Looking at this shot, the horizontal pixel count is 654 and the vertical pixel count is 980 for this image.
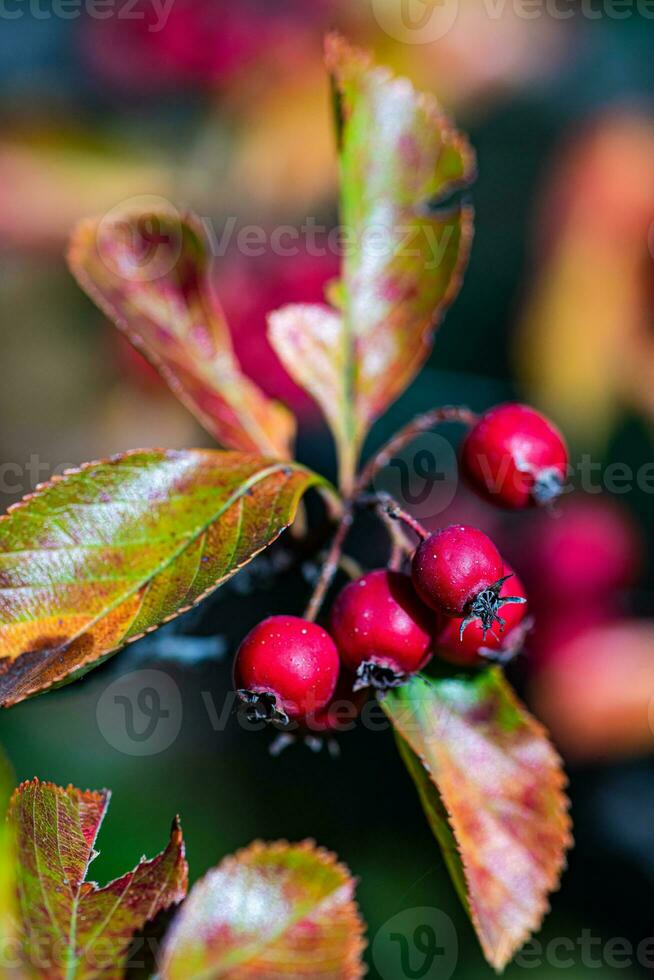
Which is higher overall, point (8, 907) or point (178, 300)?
point (178, 300)

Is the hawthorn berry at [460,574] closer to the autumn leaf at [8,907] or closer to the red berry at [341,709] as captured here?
the red berry at [341,709]

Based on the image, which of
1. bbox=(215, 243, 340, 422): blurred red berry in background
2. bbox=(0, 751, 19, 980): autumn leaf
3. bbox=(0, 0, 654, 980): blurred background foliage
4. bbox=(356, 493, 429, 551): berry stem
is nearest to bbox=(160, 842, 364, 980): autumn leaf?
bbox=(0, 751, 19, 980): autumn leaf

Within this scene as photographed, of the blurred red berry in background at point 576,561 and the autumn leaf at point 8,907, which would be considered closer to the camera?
the autumn leaf at point 8,907

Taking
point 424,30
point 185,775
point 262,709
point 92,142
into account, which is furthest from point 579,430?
point 262,709

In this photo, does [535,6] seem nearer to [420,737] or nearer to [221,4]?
[221,4]

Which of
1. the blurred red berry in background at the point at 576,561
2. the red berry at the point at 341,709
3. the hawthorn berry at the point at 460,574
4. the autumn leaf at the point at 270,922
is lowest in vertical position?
the blurred red berry in background at the point at 576,561

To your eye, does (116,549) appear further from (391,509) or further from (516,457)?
(516,457)

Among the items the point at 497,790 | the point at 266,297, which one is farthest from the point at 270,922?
the point at 266,297

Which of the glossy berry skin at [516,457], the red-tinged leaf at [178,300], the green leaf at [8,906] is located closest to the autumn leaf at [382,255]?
the red-tinged leaf at [178,300]
